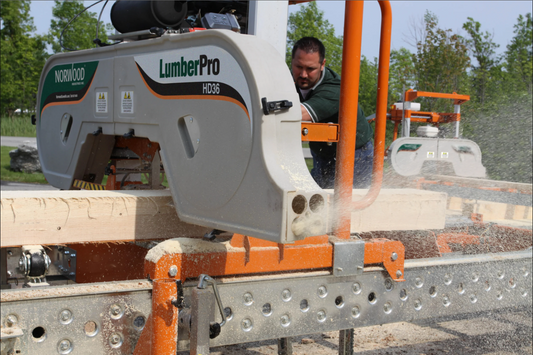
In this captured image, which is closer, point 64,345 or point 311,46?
point 64,345

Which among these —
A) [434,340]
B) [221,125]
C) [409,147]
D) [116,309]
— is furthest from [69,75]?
[409,147]

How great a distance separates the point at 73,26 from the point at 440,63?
1401cm

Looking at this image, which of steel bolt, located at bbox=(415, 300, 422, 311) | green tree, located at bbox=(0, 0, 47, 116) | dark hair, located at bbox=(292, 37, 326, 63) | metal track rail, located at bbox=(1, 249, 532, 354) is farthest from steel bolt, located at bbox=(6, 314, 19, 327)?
green tree, located at bbox=(0, 0, 47, 116)

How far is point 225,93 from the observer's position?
2.16 meters

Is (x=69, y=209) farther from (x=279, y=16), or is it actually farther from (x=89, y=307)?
(x=279, y=16)

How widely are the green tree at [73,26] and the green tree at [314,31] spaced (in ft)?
25.6

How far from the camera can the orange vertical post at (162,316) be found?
2014 mm

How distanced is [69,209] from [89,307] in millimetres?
474

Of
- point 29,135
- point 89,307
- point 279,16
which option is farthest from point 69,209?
point 29,135

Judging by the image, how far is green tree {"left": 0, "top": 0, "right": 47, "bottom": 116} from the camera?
79.7ft

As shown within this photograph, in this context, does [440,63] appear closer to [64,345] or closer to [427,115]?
[427,115]

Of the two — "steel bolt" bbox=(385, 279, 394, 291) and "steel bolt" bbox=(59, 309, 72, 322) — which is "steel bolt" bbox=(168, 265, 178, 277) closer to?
"steel bolt" bbox=(59, 309, 72, 322)

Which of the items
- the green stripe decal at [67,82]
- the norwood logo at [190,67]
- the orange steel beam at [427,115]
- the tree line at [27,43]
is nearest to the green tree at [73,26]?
the tree line at [27,43]

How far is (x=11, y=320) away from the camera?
1.79m
